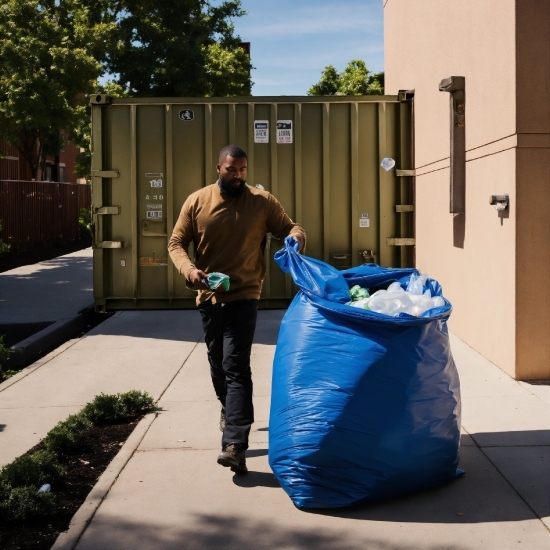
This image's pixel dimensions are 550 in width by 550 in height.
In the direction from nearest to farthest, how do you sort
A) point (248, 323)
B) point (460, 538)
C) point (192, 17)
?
point (460, 538)
point (248, 323)
point (192, 17)

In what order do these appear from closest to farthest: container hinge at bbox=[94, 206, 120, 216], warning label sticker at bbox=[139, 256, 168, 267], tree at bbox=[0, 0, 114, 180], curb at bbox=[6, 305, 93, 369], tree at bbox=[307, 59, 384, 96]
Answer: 1. curb at bbox=[6, 305, 93, 369]
2. container hinge at bbox=[94, 206, 120, 216]
3. warning label sticker at bbox=[139, 256, 168, 267]
4. tree at bbox=[0, 0, 114, 180]
5. tree at bbox=[307, 59, 384, 96]

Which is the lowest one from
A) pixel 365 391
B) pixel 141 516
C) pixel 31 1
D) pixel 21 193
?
pixel 141 516

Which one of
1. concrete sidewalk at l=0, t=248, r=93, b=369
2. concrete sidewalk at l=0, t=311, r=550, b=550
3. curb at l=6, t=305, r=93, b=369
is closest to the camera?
concrete sidewalk at l=0, t=311, r=550, b=550

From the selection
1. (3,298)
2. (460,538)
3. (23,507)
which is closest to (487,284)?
(460,538)

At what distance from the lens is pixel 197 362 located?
8523 mm

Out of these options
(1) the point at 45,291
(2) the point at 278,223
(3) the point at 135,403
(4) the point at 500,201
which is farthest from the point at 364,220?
(1) the point at 45,291

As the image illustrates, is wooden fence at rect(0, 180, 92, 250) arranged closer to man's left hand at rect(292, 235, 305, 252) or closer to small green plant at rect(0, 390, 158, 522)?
small green plant at rect(0, 390, 158, 522)

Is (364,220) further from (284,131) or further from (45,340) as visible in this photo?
(45,340)

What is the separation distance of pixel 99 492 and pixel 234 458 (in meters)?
0.73

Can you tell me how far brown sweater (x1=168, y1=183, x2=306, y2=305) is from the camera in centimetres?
511

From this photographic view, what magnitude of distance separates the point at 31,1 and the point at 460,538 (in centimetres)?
2231

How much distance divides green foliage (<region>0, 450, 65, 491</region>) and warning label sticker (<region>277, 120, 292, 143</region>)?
20.8ft

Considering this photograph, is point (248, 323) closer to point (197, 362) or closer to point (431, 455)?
point (431, 455)

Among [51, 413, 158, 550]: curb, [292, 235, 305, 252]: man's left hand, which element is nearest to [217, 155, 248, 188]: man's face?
[292, 235, 305, 252]: man's left hand
